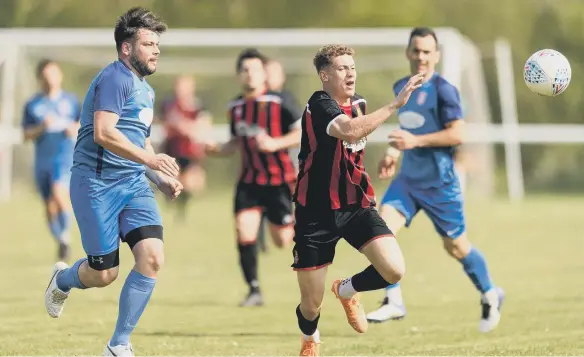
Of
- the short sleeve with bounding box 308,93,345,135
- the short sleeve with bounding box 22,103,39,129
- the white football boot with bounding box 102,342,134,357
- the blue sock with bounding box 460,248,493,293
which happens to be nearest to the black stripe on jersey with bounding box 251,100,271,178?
the blue sock with bounding box 460,248,493,293

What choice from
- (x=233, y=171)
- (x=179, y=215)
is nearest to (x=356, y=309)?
(x=179, y=215)

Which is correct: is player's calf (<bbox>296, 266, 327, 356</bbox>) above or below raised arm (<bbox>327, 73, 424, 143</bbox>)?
below

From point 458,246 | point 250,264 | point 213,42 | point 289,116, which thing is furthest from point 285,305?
point 213,42

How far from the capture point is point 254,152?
1136cm

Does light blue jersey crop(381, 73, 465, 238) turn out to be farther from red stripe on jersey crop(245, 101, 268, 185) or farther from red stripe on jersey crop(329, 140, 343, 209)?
red stripe on jersey crop(245, 101, 268, 185)

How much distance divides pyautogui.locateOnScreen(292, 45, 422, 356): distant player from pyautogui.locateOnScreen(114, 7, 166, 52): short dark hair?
1.03 meters

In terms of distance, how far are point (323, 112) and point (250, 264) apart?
381 centimetres

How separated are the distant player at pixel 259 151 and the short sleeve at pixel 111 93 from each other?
3767 millimetres

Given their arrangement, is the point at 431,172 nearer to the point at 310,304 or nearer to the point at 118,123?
the point at 310,304

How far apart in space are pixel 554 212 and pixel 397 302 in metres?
14.0

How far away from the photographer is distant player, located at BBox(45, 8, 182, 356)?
7215 millimetres

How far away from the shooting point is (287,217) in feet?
37.6

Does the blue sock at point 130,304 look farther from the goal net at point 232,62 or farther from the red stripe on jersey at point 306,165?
the goal net at point 232,62

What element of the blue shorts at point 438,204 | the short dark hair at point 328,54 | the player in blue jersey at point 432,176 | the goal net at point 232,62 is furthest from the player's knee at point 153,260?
the goal net at point 232,62
